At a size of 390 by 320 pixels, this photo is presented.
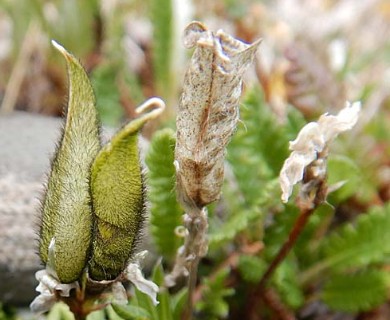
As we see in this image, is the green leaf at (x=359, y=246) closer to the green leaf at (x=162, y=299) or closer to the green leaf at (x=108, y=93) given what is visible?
the green leaf at (x=162, y=299)

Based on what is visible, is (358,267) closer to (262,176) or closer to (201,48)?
(262,176)

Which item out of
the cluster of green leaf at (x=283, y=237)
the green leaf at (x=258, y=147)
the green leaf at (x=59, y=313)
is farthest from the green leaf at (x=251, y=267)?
the green leaf at (x=59, y=313)

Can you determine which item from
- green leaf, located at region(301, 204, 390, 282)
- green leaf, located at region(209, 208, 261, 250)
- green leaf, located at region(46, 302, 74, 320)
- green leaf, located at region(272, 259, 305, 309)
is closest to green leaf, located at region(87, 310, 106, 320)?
green leaf, located at region(46, 302, 74, 320)

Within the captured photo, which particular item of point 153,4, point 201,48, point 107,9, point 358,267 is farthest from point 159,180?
point 107,9

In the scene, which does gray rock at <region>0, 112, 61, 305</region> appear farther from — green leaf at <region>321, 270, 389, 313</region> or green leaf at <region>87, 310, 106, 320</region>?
green leaf at <region>321, 270, 389, 313</region>

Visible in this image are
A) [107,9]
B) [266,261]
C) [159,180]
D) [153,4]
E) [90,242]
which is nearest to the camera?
[90,242]

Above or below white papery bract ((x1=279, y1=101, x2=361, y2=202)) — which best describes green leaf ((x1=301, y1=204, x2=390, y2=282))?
below
